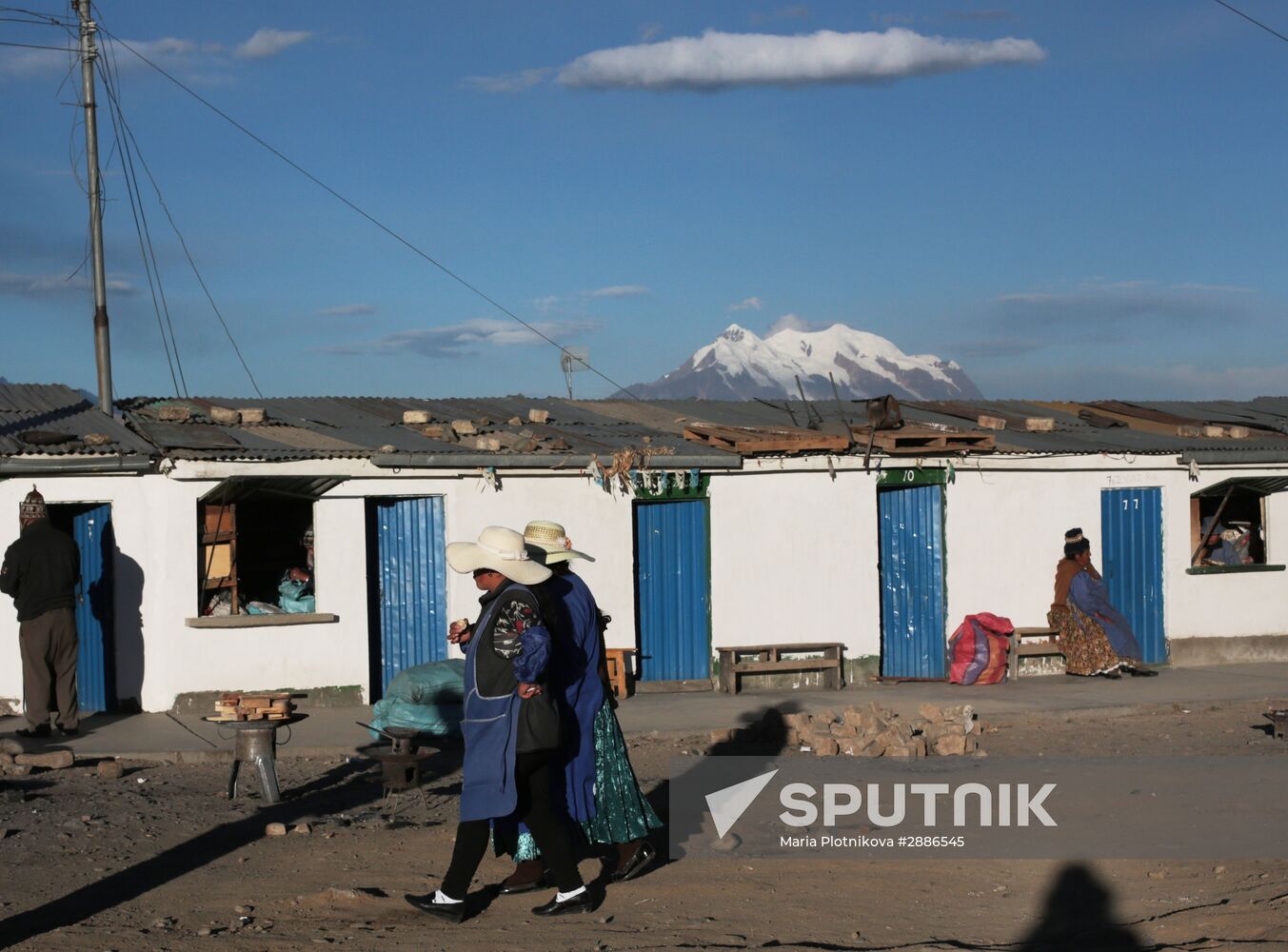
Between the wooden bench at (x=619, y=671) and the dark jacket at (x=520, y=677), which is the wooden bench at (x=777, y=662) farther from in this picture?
the dark jacket at (x=520, y=677)

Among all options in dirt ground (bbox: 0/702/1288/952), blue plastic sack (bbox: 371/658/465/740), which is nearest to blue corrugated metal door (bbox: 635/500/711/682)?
blue plastic sack (bbox: 371/658/465/740)

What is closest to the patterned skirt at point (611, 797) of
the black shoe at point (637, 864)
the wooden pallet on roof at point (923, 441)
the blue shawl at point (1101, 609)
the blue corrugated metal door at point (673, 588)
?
the black shoe at point (637, 864)

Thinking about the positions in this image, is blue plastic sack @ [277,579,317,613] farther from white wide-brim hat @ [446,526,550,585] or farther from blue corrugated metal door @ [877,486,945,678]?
white wide-brim hat @ [446,526,550,585]

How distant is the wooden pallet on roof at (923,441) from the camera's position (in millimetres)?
16219

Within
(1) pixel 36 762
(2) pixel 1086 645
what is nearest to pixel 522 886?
(1) pixel 36 762

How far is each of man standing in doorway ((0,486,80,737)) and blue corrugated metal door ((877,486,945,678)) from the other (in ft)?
27.3

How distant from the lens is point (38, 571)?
12102 mm

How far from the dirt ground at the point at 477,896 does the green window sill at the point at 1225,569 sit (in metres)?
10.4

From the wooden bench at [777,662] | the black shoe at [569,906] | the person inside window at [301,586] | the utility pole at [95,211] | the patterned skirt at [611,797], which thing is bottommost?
the black shoe at [569,906]

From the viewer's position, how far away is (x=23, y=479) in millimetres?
13391

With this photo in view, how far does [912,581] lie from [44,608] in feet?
29.0

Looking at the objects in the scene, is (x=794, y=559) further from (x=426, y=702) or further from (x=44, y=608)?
(x=44, y=608)

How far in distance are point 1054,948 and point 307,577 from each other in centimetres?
1010

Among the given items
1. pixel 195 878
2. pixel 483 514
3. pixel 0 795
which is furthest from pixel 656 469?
pixel 195 878
